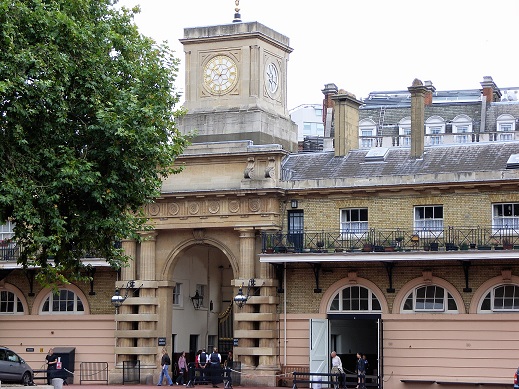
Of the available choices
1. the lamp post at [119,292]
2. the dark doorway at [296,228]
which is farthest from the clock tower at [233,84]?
the lamp post at [119,292]

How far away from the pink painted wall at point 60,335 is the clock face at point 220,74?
31.8ft

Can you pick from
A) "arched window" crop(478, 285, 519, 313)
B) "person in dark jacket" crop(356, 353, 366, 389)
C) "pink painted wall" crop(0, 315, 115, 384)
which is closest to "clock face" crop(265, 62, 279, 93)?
"pink painted wall" crop(0, 315, 115, 384)

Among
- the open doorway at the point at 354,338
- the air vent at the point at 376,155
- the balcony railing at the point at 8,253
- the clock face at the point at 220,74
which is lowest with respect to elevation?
the open doorway at the point at 354,338

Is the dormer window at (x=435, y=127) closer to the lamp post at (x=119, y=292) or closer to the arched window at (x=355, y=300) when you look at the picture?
the arched window at (x=355, y=300)

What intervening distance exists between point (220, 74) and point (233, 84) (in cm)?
67

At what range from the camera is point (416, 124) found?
164 feet

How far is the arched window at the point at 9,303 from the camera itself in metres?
53.9

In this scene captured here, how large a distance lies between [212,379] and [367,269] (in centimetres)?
675

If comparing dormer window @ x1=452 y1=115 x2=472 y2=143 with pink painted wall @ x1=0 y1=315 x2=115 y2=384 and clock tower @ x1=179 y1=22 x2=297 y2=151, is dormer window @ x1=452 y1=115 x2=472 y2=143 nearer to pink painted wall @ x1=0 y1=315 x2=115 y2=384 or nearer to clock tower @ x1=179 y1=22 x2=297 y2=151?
clock tower @ x1=179 y1=22 x2=297 y2=151

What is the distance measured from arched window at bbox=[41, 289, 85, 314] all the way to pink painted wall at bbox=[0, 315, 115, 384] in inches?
16.6

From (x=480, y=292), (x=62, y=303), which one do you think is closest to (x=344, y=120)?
(x=480, y=292)

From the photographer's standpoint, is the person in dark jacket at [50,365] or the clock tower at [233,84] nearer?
the person in dark jacket at [50,365]

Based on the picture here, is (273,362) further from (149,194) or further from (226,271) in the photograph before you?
(149,194)

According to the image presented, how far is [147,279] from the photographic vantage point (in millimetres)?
51156
